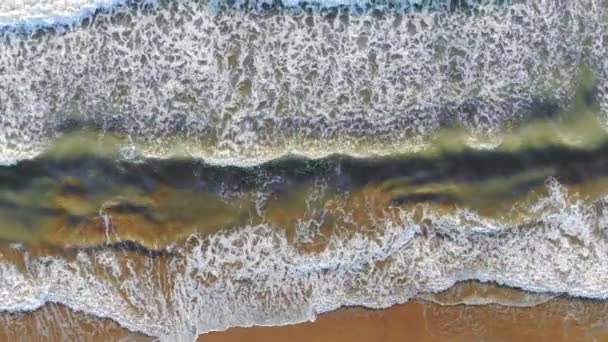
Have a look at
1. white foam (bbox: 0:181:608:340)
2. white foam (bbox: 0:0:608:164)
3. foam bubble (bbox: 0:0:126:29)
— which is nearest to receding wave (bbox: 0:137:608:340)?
white foam (bbox: 0:181:608:340)

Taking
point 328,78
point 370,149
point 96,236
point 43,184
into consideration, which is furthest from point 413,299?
point 43,184

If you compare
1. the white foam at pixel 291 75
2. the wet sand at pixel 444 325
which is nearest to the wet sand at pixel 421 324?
the wet sand at pixel 444 325

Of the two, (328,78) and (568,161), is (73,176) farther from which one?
(568,161)

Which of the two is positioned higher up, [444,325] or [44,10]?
[44,10]

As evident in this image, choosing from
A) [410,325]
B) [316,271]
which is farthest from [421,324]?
[316,271]

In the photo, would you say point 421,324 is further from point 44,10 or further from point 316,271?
point 44,10

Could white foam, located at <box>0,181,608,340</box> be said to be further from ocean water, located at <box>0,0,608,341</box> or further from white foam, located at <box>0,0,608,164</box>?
white foam, located at <box>0,0,608,164</box>

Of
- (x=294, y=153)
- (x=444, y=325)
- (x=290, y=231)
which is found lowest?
(x=444, y=325)
